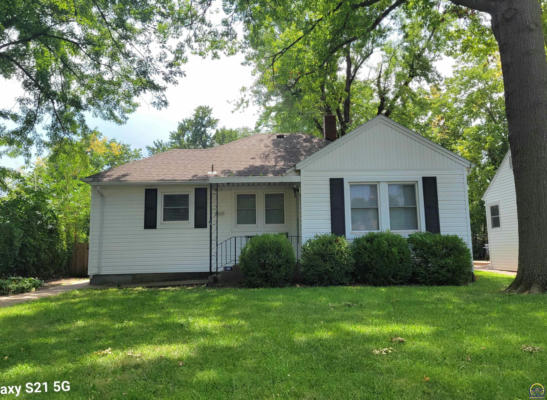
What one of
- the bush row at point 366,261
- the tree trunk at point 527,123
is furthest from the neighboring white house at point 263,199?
the tree trunk at point 527,123

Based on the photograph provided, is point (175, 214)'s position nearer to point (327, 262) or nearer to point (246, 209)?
point (246, 209)

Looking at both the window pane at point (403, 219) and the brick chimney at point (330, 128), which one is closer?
the window pane at point (403, 219)

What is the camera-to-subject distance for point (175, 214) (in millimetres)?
11422

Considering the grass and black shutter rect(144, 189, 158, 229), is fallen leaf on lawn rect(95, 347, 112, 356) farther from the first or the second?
black shutter rect(144, 189, 158, 229)

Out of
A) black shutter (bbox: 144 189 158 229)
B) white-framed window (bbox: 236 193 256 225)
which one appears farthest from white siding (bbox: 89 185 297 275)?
white-framed window (bbox: 236 193 256 225)

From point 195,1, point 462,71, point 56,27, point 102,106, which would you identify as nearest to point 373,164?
point 195,1

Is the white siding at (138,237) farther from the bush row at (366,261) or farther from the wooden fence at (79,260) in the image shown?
the wooden fence at (79,260)

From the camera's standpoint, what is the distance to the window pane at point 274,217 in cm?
1153

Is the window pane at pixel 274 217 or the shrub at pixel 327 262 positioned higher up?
the window pane at pixel 274 217

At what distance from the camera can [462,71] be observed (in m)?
25.2

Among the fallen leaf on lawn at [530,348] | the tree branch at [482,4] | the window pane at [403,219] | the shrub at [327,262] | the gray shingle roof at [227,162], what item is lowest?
the fallen leaf on lawn at [530,348]

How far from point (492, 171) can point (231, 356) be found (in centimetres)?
2608

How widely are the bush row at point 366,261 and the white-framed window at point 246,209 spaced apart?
260 centimetres

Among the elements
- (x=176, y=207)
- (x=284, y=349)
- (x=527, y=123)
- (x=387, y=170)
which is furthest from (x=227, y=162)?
(x=284, y=349)
